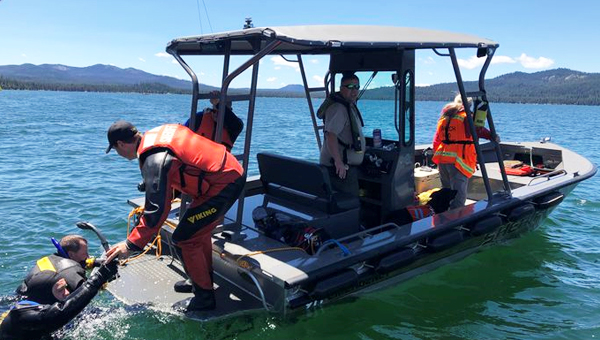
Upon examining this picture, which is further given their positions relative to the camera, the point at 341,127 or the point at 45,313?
the point at 341,127

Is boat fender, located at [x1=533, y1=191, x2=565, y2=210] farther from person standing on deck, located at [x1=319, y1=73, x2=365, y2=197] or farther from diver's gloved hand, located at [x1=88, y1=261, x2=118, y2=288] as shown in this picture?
diver's gloved hand, located at [x1=88, y1=261, x2=118, y2=288]

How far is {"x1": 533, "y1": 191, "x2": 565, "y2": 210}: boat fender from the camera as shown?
581 centimetres

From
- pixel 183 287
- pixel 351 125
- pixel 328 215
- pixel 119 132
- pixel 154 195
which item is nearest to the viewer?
pixel 154 195

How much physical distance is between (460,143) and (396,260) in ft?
6.42

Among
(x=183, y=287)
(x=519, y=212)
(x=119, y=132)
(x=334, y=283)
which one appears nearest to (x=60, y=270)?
(x=183, y=287)

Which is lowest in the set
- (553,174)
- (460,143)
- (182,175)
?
(553,174)

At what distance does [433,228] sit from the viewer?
15.0 feet

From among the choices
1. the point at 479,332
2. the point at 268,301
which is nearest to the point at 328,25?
the point at 268,301

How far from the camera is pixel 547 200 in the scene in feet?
19.2

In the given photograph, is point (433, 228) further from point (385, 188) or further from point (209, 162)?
point (209, 162)

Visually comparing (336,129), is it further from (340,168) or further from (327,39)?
(327,39)

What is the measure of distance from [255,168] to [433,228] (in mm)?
8343

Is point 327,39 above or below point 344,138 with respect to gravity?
above

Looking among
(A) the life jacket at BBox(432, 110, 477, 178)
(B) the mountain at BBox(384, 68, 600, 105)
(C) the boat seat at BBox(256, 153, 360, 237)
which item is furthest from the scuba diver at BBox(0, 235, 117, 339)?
(B) the mountain at BBox(384, 68, 600, 105)
